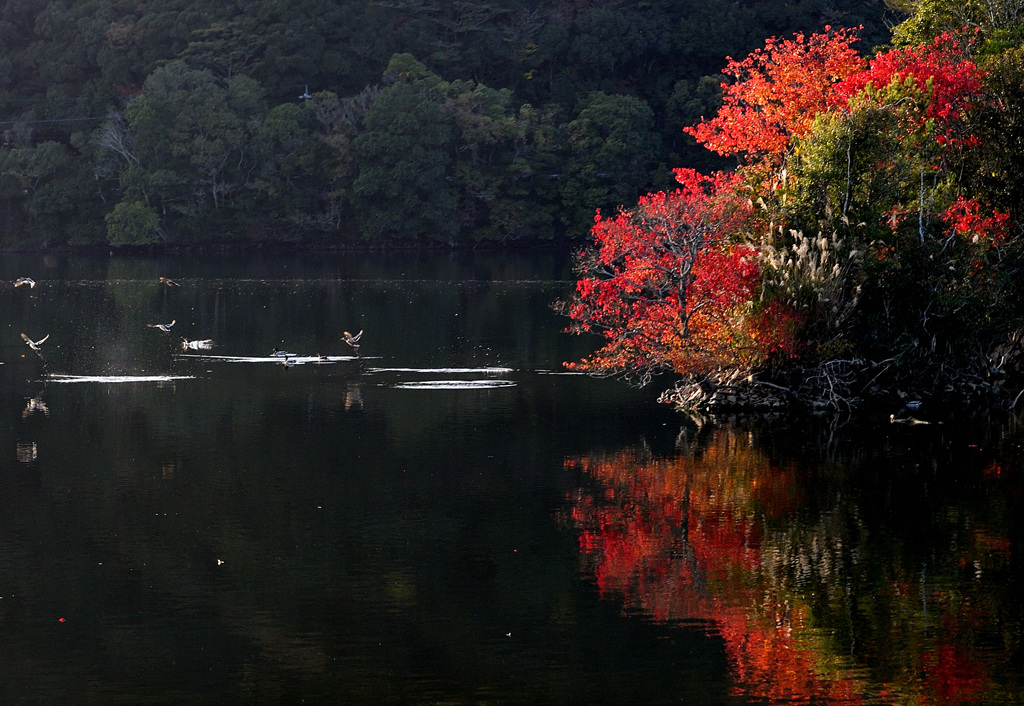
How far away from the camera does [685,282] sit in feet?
112

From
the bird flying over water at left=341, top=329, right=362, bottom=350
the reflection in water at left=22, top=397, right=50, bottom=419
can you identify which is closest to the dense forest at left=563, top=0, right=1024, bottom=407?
the reflection in water at left=22, top=397, right=50, bottom=419

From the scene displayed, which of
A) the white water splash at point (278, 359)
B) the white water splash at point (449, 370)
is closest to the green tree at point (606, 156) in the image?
the white water splash at point (278, 359)

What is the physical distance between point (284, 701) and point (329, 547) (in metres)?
6.27

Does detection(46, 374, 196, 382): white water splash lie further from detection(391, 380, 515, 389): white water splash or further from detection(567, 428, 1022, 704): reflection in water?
detection(567, 428, 1022, 704): reflection in water

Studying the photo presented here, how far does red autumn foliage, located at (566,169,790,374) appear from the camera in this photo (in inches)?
1302

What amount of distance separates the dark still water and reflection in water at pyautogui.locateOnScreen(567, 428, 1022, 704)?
0.06m

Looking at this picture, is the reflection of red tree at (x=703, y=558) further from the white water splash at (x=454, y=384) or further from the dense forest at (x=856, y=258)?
the white water splash at (x=454, y=384)

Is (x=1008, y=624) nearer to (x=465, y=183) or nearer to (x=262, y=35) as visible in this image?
(x=465, y=183)

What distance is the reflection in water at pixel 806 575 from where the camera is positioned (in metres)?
16.1

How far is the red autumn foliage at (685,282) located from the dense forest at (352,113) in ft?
210

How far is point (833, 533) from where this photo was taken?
22.4 metres

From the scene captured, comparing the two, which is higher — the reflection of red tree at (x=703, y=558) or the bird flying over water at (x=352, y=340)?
the bird flying over water at (x=352, y=340)

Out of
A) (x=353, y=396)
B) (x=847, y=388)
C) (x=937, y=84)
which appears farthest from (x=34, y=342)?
(x=937, y=84)

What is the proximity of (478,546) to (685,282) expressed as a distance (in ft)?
46.0
